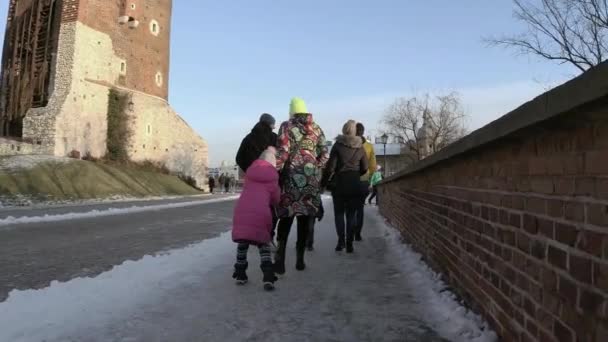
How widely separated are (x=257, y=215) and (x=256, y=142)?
0.91 metres

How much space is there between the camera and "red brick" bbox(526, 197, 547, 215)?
7.15ft

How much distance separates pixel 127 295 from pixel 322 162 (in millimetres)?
2517

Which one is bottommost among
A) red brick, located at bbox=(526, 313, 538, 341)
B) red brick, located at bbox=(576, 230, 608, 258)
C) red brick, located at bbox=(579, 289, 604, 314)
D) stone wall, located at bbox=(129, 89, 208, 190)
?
red brick, located at bbox=(526, 313, 538, 341)

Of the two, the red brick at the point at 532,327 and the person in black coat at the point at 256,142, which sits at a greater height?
the person in black coat at the point at 256,142

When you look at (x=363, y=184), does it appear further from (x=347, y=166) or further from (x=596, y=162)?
(x=596, y=162)

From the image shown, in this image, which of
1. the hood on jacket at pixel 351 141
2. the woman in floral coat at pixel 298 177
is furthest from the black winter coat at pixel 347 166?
the woman in floral coat at pixel 298 177

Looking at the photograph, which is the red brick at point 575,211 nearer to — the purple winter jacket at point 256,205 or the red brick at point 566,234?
the red brick at point 566,234

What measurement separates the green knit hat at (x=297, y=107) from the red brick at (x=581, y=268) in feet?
12.6

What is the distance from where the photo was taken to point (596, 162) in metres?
1.73

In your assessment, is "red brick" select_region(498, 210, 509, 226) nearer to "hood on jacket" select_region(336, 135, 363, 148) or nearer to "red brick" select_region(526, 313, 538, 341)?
"red brick" select_region(526, 313, 538, 341)

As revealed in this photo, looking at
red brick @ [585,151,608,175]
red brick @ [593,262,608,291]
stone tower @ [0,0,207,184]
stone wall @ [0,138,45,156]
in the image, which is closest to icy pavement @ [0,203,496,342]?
red brick @ [593,262,608,291]

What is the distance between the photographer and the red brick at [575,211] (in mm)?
1815

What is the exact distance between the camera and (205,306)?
3803mm

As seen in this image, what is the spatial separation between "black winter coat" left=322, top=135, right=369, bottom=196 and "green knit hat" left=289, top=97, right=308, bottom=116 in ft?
4.10
